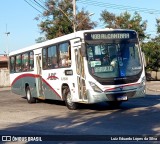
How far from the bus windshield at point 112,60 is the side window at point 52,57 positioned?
9.74ft

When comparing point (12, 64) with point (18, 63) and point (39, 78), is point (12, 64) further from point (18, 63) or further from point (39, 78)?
point (39, 78)

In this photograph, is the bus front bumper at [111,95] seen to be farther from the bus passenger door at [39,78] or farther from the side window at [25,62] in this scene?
the side window at [25,62]

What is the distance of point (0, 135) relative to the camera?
36.3ft

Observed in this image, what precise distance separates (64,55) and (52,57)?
4.75ft

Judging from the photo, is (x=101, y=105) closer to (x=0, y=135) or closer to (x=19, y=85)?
(x=19, y=85)

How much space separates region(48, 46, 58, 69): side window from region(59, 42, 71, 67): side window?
0.66 metres

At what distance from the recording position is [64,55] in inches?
696

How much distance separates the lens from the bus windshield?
15.9 meters

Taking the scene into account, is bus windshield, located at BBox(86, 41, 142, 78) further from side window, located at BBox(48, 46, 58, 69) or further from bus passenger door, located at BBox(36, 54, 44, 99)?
bus passenger door, located at BBox(36, 54, 44, 99)

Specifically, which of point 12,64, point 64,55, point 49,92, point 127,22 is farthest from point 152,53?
point 64,55

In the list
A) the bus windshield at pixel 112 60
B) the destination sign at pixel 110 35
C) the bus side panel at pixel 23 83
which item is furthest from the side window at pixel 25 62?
the bus windshield at pixel 112 60

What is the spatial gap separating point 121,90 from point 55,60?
3874 millimetres

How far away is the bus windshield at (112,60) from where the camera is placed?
15945 millimetres

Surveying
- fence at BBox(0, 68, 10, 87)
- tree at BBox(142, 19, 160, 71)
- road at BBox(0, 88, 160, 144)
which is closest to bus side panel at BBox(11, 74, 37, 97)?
road at BBox(0, 88, 160, 144)
